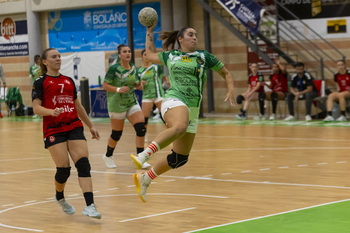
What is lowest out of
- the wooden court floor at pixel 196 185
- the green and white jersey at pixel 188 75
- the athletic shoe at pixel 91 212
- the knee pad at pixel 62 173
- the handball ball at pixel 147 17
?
the wooden court floor at pixel 196 185

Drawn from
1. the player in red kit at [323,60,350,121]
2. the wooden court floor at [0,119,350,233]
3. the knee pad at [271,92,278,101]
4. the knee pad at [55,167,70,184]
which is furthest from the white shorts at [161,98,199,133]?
the knee pad at [271,92,278,101]

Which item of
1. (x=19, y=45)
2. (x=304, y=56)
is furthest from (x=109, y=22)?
(x=304, y=56)

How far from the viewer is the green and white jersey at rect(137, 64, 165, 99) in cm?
1529

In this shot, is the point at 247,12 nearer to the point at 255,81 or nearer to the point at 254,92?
the point at 255,81

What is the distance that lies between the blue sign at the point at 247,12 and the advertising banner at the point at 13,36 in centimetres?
1123

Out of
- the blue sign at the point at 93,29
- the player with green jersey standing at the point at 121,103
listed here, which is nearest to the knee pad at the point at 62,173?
the player with green jersey standing at the point at 121,103

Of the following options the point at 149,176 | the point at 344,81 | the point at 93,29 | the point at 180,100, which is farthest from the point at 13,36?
the point at 149,176

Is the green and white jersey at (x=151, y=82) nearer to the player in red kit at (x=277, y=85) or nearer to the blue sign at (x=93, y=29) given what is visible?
the player in red kit at (x=277, y=85)

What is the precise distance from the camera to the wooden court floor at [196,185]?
743 centimetres

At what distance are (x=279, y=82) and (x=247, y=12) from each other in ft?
7.91

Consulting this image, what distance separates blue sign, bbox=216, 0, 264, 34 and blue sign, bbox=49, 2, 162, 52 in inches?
171

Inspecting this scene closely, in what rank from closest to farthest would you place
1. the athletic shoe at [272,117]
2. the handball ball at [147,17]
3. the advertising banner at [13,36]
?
the handball ball at [147,17] → the athletic shoe at [272,117] → the advertising banner at [13,36]

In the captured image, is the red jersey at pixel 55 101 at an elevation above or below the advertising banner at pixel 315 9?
below

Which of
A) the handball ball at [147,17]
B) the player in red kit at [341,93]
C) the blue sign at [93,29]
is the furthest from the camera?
the blue sign at [93,29]
